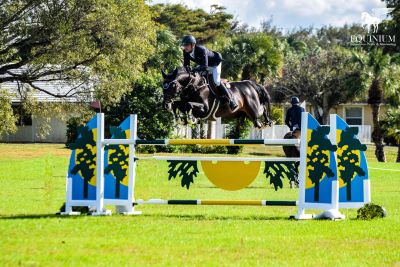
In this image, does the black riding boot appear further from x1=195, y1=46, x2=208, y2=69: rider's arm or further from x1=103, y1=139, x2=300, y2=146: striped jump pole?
x1=103, y1=139, x2=300, y2=146: striped jump pole

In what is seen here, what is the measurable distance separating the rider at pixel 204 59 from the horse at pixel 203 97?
0.12 metres

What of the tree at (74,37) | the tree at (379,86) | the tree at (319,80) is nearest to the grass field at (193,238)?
the tree at (74,37)

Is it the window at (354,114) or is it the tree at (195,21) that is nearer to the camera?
the window at (354,114)

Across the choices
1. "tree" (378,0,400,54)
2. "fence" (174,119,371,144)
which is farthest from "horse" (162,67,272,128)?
"tree" (378,0,400,54)

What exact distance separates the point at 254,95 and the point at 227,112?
4.31ft

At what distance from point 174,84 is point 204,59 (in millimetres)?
910

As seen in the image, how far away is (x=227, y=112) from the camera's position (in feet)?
52.4

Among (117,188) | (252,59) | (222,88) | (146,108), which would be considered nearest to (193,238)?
(117,188)

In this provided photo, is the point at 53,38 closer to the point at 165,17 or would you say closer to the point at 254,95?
the point at 254,95

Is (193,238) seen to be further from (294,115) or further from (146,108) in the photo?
(146,108)

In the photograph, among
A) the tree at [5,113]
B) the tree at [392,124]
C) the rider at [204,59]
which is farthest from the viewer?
the tree at [392,124]

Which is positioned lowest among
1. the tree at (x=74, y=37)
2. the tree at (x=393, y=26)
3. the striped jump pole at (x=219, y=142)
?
the striped jump pole at (x=219, y=142)

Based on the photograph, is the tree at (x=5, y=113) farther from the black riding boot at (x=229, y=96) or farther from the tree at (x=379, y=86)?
the black riding boot at (x=229, y=96)

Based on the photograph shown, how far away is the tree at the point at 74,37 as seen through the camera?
34125 millimetres
